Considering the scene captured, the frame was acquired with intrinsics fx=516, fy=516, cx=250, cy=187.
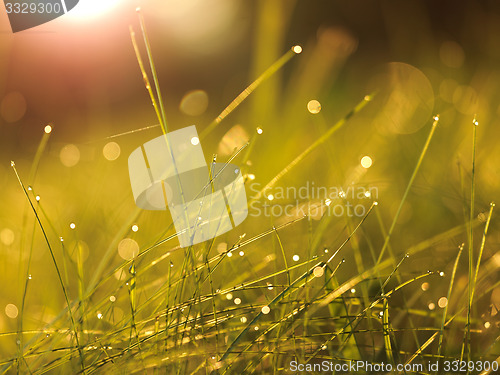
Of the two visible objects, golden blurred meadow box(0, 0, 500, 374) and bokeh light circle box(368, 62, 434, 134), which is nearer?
golden blurred meadow box(0, 0, 500, 374)

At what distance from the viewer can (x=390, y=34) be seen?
5.56 ft

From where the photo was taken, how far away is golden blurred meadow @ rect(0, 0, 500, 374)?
1.99 ft

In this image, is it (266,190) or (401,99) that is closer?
(266,190)

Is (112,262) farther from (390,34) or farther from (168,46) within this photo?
(390,34)

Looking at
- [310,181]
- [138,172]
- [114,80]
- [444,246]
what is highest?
[114,80]

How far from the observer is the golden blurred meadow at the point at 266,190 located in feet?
1.99

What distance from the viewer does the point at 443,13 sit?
1.71m

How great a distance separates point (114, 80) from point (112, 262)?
96 centimetres

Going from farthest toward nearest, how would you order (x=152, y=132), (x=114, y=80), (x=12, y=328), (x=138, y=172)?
(x=114, y=80), (x=152, y=132), (x=138, y=172), (x=12, y=328)

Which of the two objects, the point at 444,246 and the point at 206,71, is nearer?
the point at 444,246

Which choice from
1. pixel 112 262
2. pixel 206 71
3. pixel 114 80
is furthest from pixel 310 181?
pixel 114 80

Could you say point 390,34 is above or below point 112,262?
above

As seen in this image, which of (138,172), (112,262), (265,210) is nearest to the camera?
(112,262)

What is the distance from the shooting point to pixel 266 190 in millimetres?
1024
